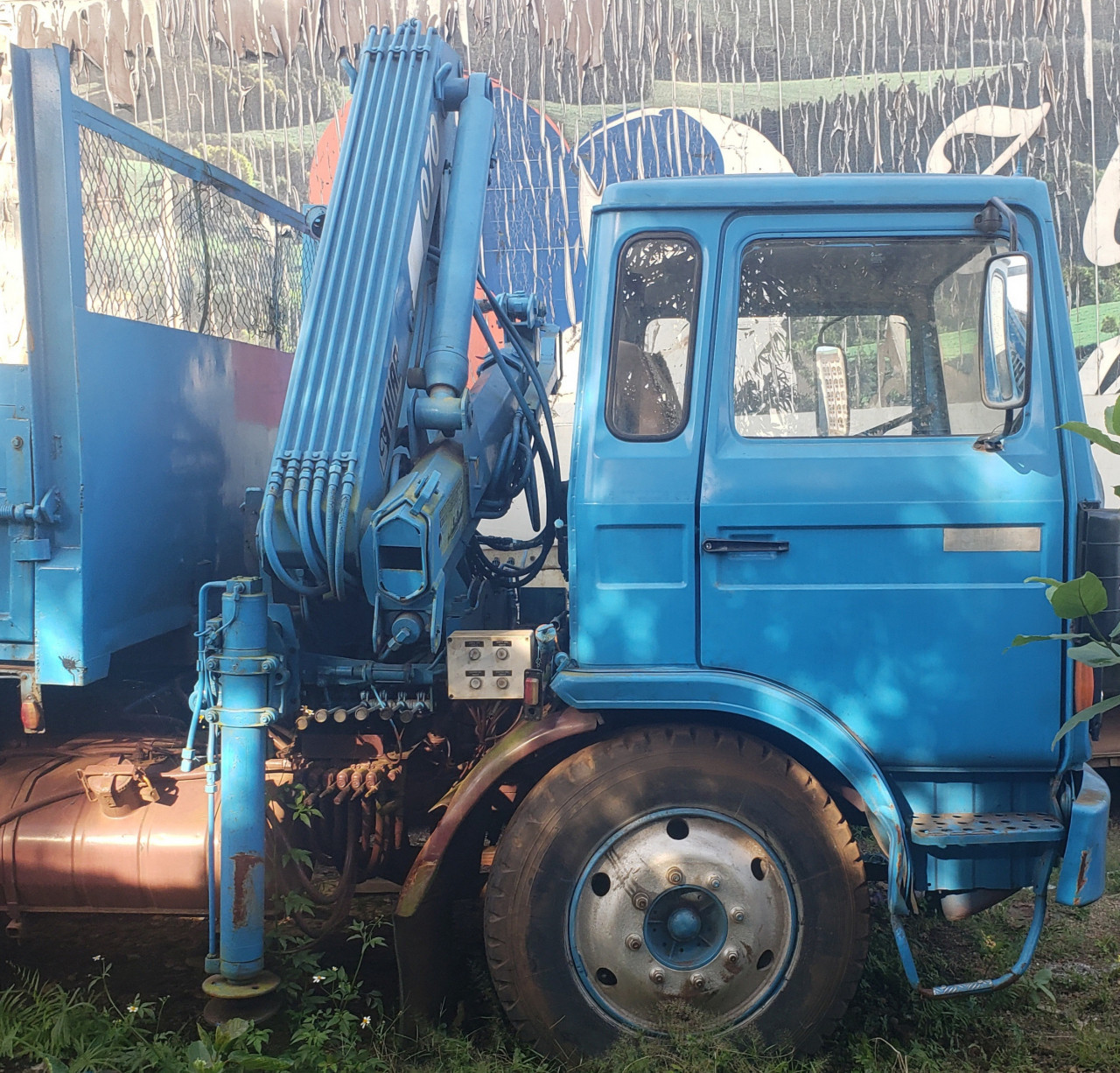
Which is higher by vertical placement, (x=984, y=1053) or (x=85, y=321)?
(x=85, y=321)

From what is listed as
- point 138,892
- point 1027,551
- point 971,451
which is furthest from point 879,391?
point 138,892

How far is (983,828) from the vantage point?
2662mm

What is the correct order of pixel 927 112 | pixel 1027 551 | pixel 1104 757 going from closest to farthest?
1. pixel 1027 551
2. pixel 1104 757
3. pixel 927 112

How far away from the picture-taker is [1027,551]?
2674mm

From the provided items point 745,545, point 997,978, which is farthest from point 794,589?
point 997,978

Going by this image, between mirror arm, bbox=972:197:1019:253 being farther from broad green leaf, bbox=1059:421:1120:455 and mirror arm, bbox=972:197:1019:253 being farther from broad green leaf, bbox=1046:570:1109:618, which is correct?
broad green leaf, bbox=1046:570:1109:618

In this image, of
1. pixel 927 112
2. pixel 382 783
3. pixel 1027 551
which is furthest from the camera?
pixel 927 112

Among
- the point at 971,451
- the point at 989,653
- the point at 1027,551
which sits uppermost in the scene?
the point at 971,451

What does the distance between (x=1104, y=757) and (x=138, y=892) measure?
15.0ft

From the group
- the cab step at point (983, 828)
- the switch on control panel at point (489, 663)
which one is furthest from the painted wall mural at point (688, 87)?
the cab step at point (983, 828)

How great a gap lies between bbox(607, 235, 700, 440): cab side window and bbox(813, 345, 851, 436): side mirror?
0.39m

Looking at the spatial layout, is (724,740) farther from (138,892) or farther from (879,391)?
(138,892)

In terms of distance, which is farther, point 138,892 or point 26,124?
point 138,892

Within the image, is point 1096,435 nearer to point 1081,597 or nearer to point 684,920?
point 1081,597
